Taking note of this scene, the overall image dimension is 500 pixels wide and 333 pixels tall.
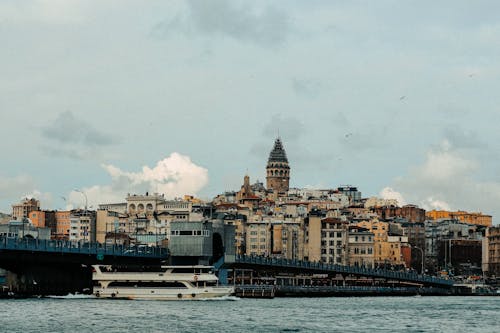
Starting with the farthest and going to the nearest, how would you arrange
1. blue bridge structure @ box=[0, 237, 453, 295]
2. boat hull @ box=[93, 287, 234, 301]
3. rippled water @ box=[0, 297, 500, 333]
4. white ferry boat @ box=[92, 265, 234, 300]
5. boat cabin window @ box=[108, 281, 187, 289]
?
boat cabin window @ box=[108, 281, 187, 289], white ferry boat @ box=[92, 265, 234, 300], boat hull @ box=[93, 287, 234, 301], blue bridge structure @ box=[0, 237, 453, 295], rippled water @ box=[0, 297, 500, 333]

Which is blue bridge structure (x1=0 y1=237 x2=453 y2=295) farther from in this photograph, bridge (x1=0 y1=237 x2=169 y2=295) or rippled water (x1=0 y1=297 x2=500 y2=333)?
rippled water (x1=0 y1=297 x2=500 y2=333)

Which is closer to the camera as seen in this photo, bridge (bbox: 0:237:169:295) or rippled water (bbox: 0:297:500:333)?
rippled water (bbox: 0:297:500:333)

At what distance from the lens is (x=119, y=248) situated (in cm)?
17550

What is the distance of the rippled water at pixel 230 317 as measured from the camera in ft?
363

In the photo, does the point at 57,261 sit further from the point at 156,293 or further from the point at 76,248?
the point at 156,293

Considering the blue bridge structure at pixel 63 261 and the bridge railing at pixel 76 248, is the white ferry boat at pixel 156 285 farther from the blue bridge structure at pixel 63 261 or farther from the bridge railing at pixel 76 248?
the blue bridge structure at pixel 63 261

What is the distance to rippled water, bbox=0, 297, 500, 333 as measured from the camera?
110562 mm

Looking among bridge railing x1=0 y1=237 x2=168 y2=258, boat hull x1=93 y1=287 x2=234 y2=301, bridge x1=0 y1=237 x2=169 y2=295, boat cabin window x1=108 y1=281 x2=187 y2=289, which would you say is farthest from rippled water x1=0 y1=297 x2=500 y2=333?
bridge railing x1=0 y1=237 x2=168 y2=258

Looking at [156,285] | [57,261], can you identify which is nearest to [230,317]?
[156,285]

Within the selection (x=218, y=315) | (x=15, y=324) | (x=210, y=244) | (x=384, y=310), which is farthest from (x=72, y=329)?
(x=210, y=244)

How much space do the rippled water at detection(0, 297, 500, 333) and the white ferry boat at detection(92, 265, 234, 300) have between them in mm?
3298

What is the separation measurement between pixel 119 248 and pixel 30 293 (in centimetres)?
1628

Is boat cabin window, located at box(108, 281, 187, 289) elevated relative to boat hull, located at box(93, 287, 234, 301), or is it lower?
elevated

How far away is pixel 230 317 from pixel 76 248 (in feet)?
144
